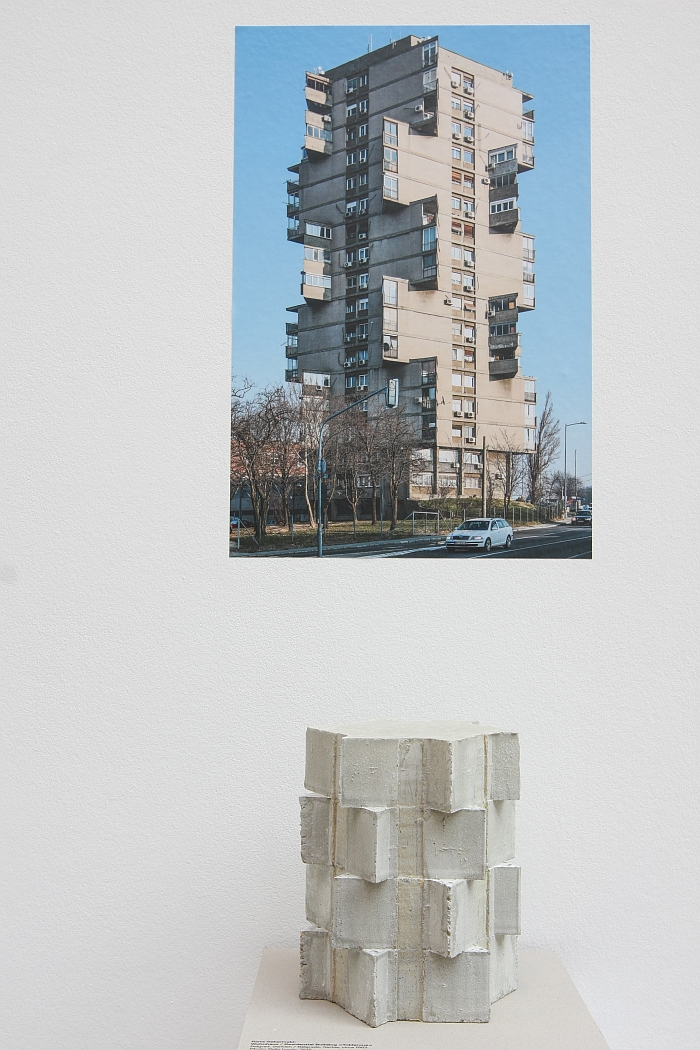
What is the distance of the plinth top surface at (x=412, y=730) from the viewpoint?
133 cm

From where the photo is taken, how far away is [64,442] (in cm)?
178

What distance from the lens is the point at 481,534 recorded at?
1.78m

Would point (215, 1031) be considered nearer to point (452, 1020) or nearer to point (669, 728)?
point (452, 1020)

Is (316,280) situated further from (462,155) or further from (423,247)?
(462,155)

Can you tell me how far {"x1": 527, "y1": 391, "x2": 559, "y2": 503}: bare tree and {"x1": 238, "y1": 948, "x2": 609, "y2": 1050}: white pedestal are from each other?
91 centimetres

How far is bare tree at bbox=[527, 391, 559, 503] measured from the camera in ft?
5.77

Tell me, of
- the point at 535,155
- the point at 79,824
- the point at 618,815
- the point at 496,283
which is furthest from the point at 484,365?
the point at 79,824

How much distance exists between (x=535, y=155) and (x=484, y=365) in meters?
0.44

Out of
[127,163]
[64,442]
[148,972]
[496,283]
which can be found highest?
[127,163]

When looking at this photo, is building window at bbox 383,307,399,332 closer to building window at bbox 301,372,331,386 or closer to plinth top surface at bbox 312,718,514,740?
building window at bbox 301,372,331,386

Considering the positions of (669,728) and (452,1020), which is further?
(669,728)

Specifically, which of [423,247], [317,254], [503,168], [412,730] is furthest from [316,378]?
[412,730]

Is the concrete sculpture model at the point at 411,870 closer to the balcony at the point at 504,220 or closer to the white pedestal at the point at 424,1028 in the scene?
the white pedestal at the point at 424,1028

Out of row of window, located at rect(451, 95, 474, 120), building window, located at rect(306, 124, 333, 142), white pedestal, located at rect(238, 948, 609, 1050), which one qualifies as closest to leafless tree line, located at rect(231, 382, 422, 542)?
building window, located at rect(306, 124, 333, 142)
